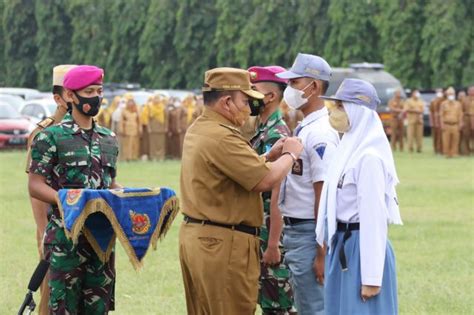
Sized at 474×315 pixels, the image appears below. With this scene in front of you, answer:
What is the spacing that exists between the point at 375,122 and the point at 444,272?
6.58m

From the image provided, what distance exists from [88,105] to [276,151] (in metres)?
1.32

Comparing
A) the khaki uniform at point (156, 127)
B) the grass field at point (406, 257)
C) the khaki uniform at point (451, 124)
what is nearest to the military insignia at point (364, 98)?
the grass field at point (406, 257)

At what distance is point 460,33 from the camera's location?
50.3 m

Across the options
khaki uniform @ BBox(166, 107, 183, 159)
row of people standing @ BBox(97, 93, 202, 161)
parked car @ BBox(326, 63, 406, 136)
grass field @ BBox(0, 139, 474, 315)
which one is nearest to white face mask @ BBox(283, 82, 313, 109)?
grass field @ BBox(0, 139, 474, 315)

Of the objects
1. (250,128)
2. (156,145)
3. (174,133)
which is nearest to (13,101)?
(174,133)

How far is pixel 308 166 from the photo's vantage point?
768cm

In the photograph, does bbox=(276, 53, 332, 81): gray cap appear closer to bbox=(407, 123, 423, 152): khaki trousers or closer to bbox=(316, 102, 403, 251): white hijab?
bbox=(316, 102, 403, 251): white hijab

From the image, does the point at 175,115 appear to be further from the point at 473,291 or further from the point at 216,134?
the point at 216,134

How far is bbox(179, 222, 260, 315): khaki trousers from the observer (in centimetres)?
668

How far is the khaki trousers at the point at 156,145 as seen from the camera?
114ft

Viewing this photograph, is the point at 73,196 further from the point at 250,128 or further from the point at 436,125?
the point at 436,125

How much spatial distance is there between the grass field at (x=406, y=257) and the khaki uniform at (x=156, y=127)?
30.3ft

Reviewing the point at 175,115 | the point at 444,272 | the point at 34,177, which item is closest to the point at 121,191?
the point at 34,177

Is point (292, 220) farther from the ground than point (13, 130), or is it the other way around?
point (292, 220)
